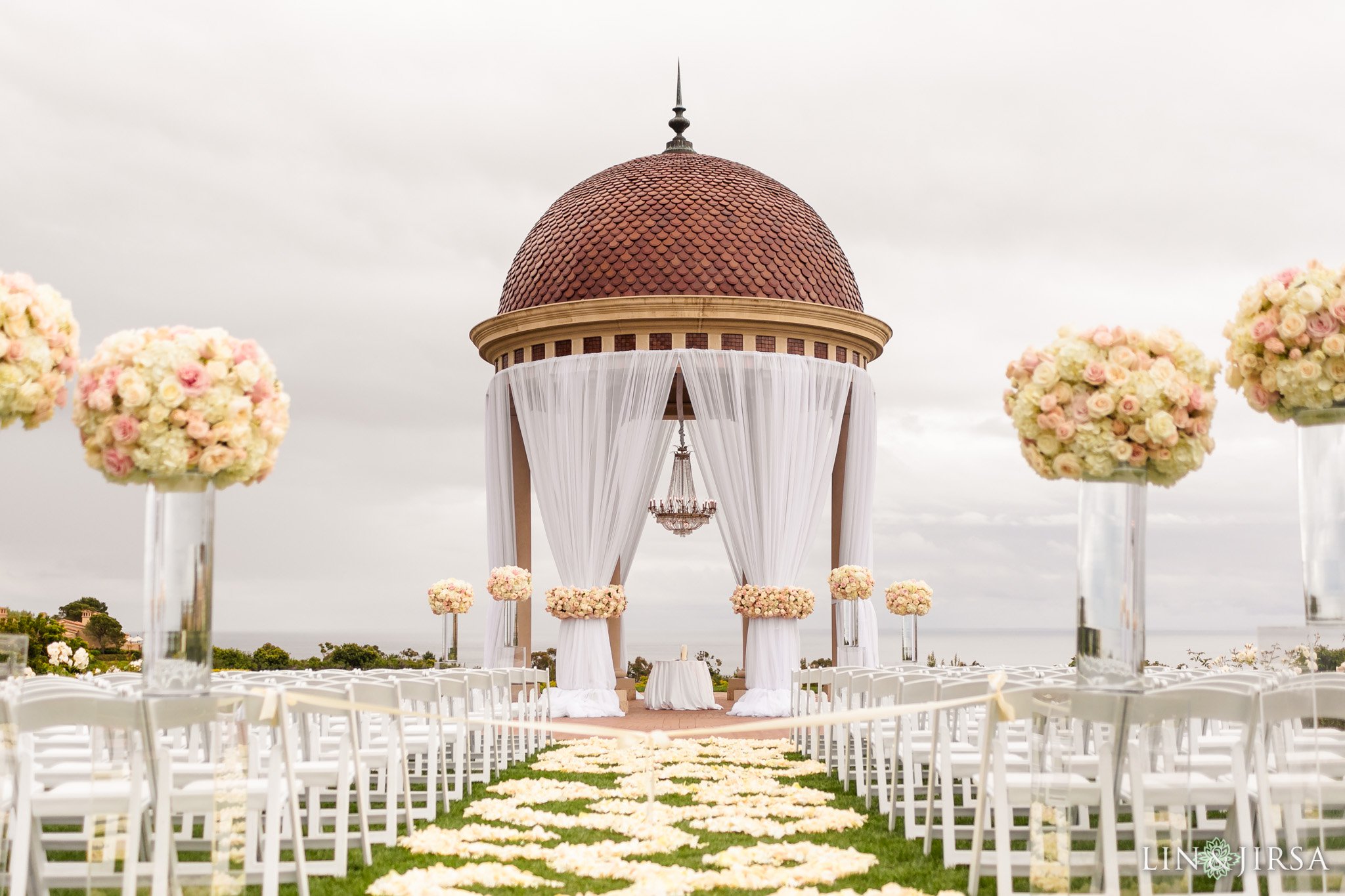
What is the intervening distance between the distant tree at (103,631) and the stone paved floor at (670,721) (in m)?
7.89

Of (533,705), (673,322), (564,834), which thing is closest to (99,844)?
(564,834)

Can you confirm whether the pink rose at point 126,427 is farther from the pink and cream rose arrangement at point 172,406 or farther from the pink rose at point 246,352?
the pink rose at point 246,352

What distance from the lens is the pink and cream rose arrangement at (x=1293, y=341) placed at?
4.82 m

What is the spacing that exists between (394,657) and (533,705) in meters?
4.92

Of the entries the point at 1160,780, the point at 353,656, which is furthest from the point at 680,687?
the point at 1160,780

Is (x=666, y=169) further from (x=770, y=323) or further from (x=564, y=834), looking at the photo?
(x=564, y=834)

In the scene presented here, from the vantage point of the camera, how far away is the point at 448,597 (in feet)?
51.1

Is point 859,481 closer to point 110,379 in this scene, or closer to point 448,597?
point 448,597

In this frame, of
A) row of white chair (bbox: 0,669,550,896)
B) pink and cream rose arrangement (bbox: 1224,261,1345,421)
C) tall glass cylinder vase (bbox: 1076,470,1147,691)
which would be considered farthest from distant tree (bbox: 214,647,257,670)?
pink and cream rose arrangement (bbox: 1224,261,1345,421)

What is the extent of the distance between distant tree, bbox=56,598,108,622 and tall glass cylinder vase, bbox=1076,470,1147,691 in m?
17.2

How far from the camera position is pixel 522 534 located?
17.7 meters

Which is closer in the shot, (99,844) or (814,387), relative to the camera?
(99,844)

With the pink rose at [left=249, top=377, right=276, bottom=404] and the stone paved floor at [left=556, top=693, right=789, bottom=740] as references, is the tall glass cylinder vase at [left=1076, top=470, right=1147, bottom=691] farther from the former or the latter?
the stone paved floor at [left=556, top=693, right=789, bottom=740]

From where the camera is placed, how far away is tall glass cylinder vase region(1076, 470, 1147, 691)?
198 inches
